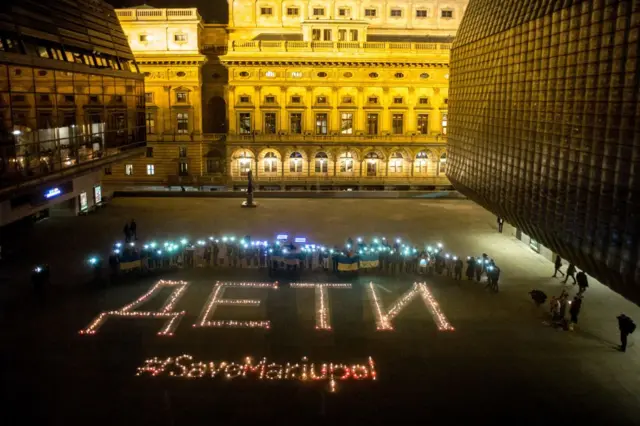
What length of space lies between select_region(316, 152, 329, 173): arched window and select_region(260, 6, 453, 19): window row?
16.1 metres

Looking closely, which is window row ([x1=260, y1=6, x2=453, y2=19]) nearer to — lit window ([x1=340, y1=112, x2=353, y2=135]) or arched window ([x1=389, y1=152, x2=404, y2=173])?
lit window ([x1=340, y1=112, x2=353, y2=135])

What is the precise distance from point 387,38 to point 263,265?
4750cm

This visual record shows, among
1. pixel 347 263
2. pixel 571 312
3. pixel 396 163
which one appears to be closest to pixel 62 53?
pixel 347 263

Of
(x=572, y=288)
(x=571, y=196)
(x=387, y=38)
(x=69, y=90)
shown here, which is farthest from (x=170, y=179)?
(x=571, y=196)

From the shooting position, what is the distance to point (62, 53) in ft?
97.6

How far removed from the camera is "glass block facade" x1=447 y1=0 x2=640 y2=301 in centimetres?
1833

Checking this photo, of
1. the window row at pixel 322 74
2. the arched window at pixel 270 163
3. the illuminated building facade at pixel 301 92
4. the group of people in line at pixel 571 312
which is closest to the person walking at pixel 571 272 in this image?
the group of people in line at pixel 571 312

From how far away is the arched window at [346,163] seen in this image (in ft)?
236

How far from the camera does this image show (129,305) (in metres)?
26.6

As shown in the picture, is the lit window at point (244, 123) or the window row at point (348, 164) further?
the window row at point (348, 164)

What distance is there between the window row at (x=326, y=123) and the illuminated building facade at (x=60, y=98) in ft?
94.2

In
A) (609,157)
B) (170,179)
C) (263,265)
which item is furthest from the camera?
(170,179)

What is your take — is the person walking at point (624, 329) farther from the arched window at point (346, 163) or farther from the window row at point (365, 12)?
the window row at point (365, 12)

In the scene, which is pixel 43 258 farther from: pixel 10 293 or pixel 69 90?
pixel 69 90
